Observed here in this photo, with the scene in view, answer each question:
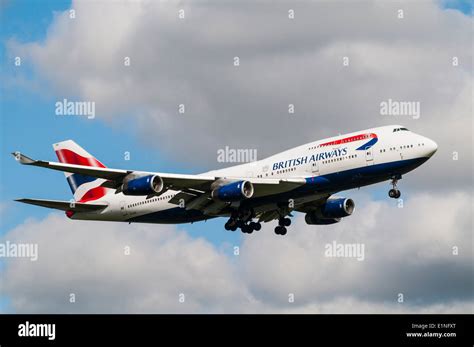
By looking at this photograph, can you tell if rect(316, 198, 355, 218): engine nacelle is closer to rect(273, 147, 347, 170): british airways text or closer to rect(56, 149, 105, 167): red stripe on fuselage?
→ rect(273, 147, 347, 170): british airways text

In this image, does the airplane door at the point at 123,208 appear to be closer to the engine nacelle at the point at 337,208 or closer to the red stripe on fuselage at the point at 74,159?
the red stripe on fuselage at the point at 74,159

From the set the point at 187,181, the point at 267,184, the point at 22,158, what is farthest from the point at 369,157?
the point at 22,158

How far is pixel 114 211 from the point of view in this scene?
75.2 meters

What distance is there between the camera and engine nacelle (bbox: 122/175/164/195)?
→ 64.9 m

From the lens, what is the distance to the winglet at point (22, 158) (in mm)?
57938

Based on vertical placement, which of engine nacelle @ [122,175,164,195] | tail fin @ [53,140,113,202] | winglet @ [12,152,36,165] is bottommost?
engine nacelle @ [122,175,164,195]

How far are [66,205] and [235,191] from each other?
47.5 feet

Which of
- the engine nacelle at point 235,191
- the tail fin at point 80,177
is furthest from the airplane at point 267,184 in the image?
the tail fin at point 80,177

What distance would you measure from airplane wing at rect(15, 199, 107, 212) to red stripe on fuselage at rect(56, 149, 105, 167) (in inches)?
230

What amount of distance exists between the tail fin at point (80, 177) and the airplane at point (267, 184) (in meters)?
1.11

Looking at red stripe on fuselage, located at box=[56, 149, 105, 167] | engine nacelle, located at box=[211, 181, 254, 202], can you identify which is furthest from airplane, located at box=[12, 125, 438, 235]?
red stripe on fuselage, located at box=[56, 149, 105, 167]
